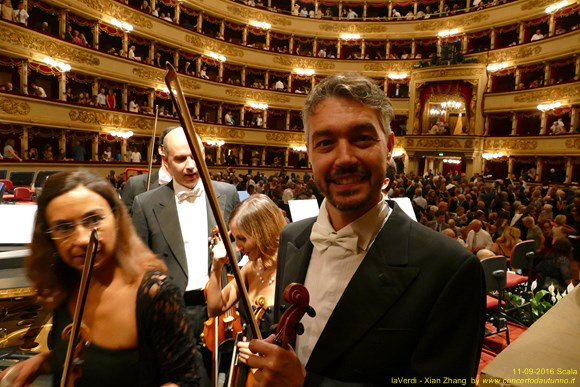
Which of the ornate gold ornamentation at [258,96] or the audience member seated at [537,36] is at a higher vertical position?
the audience member seated at [537,36]

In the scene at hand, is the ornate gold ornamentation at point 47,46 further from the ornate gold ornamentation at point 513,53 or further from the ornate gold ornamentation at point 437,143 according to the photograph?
the ornate gold ornamentation at point 513,53

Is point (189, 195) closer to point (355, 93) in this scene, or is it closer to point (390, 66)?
point (355, 93)

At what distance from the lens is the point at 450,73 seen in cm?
2039

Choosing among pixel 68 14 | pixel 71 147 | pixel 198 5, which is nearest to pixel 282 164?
pixel 198 5

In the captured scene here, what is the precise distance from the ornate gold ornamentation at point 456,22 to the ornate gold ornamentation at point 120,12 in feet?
51.3

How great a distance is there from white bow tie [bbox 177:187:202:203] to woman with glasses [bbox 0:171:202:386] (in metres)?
1.11

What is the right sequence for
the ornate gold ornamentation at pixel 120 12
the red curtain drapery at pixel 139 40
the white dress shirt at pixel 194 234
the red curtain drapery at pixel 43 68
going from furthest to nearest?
1. the red curtain drapery at pixel 139 40
2. the ornate gold ornamentation at pixel 120 12
3. the red curtain drapery at pixel 43 68
4. the white dress shirt at pixel 194 234

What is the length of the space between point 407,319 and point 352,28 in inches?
983

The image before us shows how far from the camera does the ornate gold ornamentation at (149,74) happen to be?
16.2m

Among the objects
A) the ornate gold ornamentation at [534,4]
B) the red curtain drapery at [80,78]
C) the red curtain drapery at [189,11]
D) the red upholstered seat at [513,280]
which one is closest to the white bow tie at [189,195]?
the red upholstered seat at [513,280]

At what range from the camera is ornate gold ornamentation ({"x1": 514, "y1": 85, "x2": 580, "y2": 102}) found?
1575 cm

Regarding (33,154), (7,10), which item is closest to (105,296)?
(33,154)

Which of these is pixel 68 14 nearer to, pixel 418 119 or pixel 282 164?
pixel 282 164

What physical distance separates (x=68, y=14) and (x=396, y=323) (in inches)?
681
